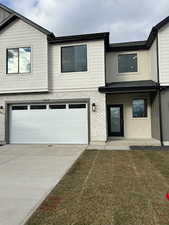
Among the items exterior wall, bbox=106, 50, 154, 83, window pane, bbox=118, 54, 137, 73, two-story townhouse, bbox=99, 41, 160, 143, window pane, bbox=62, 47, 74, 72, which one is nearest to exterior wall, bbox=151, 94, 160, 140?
two-story townhouse, bbox=99, 41, 160, 143

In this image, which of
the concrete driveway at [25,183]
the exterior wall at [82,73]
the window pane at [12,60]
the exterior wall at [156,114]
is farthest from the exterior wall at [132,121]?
the window pane at [12,60]

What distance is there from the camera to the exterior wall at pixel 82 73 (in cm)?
1020

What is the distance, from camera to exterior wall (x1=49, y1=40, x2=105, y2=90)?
10.2 m

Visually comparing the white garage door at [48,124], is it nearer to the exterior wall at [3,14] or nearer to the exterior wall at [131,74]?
the exterior wall at [131,74]

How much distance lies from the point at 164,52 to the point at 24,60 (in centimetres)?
822

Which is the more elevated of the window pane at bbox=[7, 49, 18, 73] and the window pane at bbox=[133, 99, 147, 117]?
the window pane at bbox=[7, 49, 18, 73]

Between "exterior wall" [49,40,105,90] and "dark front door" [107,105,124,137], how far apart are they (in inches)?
104

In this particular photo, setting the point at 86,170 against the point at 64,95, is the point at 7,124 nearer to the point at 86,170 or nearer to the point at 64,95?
the point at 64,95

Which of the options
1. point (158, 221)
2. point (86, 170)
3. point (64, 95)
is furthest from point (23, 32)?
point (158, 221)

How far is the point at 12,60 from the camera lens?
10844mm

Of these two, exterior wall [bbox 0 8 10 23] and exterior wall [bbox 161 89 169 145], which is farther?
exterior wall [bbox 0 8 10 23]

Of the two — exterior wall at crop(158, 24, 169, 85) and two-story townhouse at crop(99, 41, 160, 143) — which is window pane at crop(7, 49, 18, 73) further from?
exterior wall at crop(158, 24, 169, 85)

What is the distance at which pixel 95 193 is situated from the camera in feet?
12.0

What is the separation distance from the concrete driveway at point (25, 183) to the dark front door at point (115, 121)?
20.1 feet
